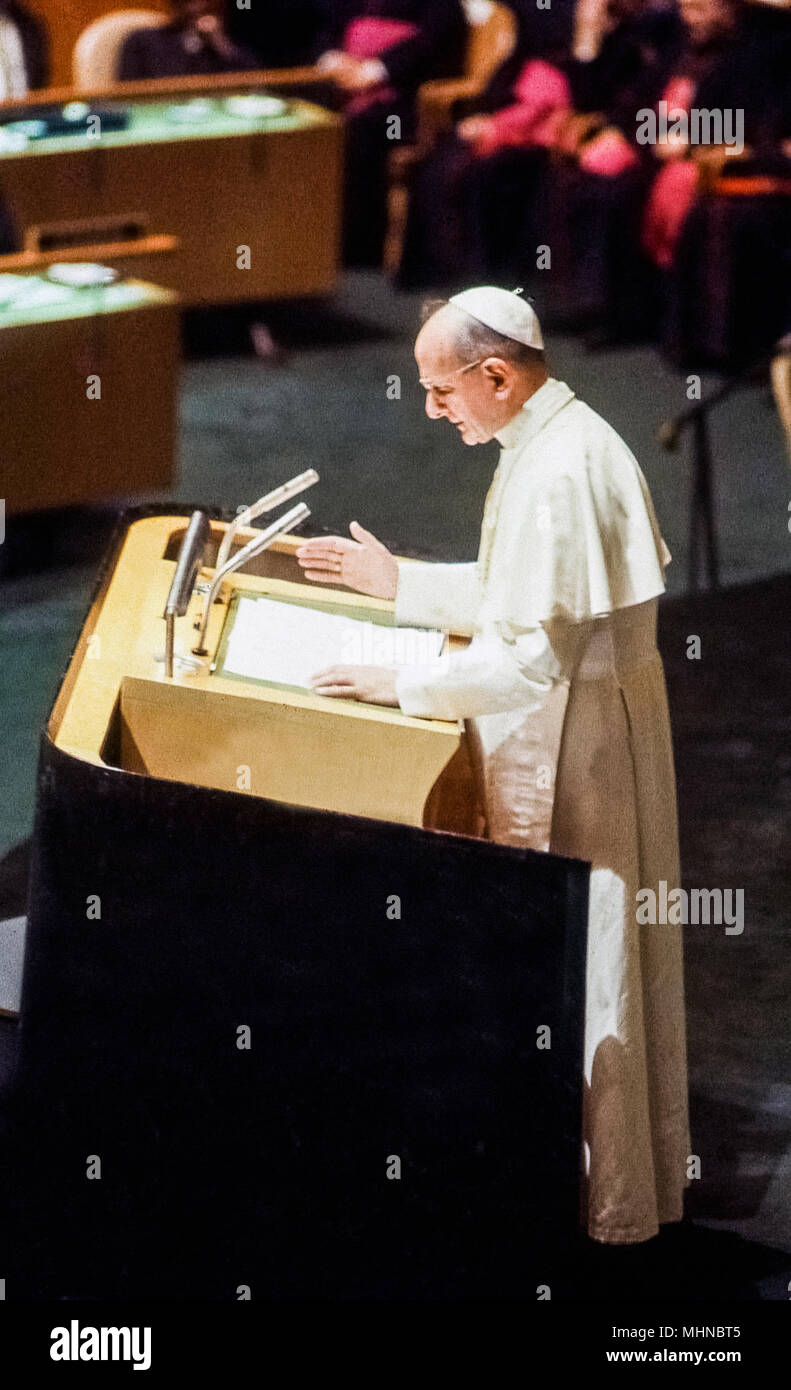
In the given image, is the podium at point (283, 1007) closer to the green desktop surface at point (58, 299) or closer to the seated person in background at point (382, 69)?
the green desktop surface at point (58, 299)

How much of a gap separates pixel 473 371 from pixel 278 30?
24.6 ft

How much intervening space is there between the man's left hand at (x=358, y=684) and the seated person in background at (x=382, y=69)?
6396mm

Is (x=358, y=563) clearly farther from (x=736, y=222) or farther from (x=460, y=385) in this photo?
(x=736, y=222)

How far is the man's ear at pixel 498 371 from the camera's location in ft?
Answer: 8.51

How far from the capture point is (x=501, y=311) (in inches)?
101

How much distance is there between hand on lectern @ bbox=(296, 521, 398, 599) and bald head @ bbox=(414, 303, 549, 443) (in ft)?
1.24

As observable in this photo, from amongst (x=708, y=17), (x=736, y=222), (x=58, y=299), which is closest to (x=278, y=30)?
(x=708, y=17)

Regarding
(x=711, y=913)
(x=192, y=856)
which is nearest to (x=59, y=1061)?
(x=192, y=856)

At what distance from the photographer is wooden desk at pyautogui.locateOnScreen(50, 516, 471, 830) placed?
2.62 m

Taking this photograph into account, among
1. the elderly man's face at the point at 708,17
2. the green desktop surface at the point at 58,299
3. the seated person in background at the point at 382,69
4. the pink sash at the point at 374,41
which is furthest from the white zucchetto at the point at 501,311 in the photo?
the pink sash at the point at 374,41

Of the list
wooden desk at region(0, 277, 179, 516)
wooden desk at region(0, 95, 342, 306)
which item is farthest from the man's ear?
wooden desk at region(0, 95, 342, 306)
